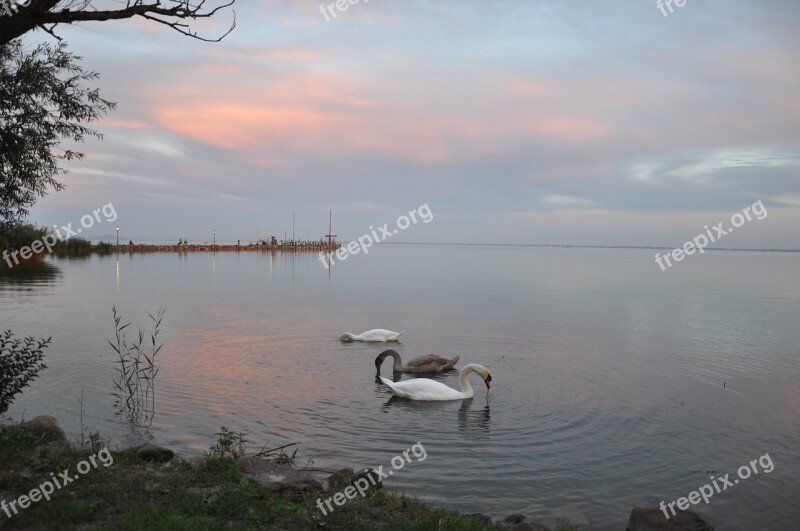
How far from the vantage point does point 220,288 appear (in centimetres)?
4403

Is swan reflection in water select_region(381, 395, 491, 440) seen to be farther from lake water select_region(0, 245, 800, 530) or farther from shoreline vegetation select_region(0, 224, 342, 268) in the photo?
shoreline vegetation select_region(0, 224, 342, 268)

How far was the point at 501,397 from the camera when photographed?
15.1m

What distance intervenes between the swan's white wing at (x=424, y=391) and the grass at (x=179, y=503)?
657 centimetres

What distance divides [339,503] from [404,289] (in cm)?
3755

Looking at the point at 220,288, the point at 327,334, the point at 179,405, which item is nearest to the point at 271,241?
the point at 220,288

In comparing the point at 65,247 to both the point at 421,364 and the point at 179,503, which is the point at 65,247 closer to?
the point at 421,364

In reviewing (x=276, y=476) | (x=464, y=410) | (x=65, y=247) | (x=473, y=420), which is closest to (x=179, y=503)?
(x=276, y=476)

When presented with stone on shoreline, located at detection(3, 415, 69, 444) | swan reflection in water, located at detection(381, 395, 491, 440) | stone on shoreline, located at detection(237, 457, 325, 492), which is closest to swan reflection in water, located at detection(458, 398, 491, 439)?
swan reflection in water, located at detection(381, 395, 491, 440)

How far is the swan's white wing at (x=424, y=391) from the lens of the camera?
14719mm

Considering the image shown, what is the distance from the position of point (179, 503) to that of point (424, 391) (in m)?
8.18

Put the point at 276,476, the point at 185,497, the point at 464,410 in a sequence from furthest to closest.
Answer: the point at 464,410 → the point at 276,476 → the point at 185,497

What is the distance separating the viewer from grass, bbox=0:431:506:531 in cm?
674

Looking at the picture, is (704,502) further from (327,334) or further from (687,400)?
(327,334)

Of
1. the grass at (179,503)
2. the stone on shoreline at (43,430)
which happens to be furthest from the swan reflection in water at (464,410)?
the stone on shoreline at (43,430)
